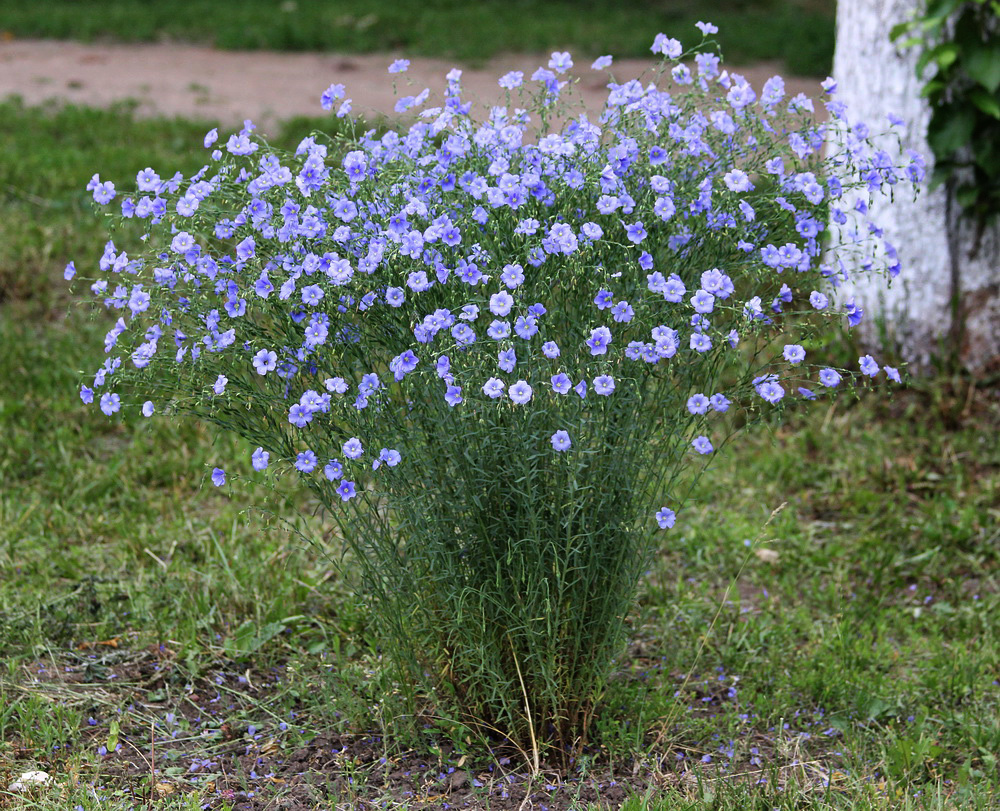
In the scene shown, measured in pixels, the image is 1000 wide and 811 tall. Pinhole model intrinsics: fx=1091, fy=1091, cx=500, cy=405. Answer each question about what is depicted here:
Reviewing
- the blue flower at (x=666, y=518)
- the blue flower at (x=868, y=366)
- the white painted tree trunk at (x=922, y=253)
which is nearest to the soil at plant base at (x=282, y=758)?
the blue flower at (x=666, y=518)

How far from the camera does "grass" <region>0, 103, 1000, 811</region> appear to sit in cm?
261

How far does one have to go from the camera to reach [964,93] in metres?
4.34

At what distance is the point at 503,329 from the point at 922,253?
9.95 ft

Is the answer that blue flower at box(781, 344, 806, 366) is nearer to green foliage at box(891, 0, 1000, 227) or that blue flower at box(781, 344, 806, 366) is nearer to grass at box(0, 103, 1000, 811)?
grass at box(0, 103, 1000, 811)

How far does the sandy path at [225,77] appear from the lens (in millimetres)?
8617

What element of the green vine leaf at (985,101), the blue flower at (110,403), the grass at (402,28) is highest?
the grass at (402,28)

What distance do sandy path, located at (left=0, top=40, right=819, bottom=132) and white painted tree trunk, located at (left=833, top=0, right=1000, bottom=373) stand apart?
158 inches

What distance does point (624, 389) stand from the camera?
231 centimetres

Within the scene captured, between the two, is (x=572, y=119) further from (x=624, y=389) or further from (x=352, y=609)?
(x=352, y=609)

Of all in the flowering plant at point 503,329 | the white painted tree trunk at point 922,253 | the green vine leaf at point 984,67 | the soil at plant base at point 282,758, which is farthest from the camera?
the white painted tree trunk at point 922,253

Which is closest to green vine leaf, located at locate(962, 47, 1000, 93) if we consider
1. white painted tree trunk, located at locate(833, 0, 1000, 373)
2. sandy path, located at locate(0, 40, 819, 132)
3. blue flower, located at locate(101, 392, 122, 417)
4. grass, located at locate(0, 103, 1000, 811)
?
white painted tree trunk, located at locate(833, 0, 1000, 373)

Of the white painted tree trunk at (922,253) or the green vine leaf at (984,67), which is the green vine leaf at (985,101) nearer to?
the green vine leaf at (984,67)

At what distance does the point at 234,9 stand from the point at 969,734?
11253mm

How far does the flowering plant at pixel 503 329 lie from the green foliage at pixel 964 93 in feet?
6.48
